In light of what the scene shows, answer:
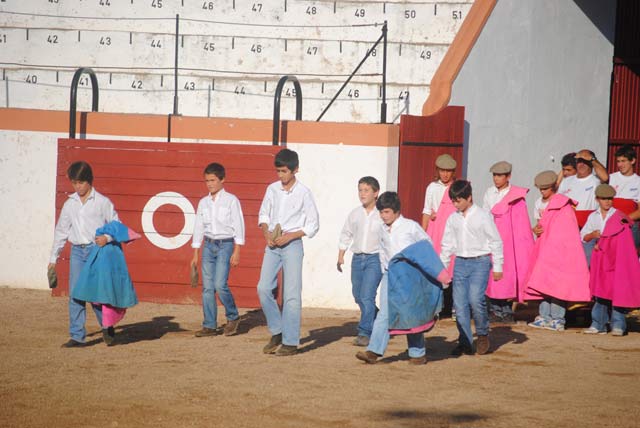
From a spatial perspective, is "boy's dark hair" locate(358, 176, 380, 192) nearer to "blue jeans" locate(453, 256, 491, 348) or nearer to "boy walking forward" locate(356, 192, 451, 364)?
"boy walking forward" locate(356, 192, 451, 364)

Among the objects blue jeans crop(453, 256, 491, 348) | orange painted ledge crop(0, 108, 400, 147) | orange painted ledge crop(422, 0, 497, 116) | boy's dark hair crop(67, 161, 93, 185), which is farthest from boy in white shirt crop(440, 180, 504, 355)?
orange painted ledge crop(0, 108, 400, 147)

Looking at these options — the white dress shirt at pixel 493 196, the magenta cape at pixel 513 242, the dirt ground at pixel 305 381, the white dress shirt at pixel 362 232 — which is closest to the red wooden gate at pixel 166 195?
the dirt ground at pixel 305 381

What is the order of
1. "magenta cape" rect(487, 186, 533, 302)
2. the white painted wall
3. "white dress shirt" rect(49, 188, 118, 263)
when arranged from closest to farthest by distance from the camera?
"white dress shirt" rect(49, 188, 118, 263) < "magenta cape" rect(487, 186, 533, 302) < the white painted wall

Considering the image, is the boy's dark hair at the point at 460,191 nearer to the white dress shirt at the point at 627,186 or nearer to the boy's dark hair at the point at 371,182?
the boy's dark hair at the point at 371,182

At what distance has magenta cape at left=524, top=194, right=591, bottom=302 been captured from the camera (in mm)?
11555

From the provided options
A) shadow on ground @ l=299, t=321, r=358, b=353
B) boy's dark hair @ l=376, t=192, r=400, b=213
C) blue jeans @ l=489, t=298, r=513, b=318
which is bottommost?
shadow on ground @ l=299, t=321, r=358, b=353

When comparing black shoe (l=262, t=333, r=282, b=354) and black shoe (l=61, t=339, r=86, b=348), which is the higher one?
black shoe (l=262, t=333, r=282, b=354)

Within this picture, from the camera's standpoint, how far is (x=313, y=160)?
13039mm

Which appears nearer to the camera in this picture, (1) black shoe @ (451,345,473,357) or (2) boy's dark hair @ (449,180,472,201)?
(2) boy's dark hair @ (449,180,472,201)

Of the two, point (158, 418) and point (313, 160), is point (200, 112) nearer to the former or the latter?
point (313, 160)

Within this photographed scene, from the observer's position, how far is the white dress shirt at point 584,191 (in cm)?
1218

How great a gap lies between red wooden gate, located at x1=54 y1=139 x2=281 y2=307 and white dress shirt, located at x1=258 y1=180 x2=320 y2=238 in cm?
319

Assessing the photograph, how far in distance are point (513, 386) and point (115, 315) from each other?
381 cm

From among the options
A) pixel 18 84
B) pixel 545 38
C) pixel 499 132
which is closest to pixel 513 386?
pixel 499 132
